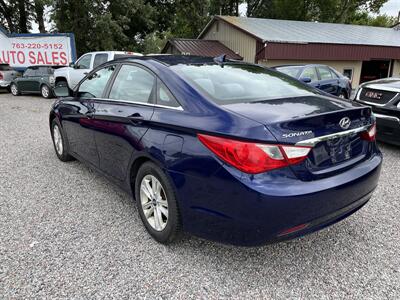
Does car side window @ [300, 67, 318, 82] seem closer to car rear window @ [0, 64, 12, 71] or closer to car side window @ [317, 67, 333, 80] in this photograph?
car side window @ [317, 67, 333, 80]

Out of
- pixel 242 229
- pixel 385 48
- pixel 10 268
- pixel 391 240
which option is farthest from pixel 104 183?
pixel 385 48

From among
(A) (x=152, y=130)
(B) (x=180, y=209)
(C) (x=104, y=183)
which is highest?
(A) (x=152, y=130)

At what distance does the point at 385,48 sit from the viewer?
2011cm

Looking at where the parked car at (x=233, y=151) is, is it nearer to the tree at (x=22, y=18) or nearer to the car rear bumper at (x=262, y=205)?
the car rear bumper at (x=262, y=205)

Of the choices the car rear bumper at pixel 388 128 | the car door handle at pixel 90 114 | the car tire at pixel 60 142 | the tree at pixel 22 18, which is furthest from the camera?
the tree at pixel 22 18

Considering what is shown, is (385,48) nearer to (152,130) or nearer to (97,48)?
(97,48)

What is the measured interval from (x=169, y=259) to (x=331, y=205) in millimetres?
1305

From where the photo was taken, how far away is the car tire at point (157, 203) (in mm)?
2518

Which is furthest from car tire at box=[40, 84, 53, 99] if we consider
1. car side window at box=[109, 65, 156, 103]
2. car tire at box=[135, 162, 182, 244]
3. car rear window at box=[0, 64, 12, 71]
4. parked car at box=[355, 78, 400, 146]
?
car tire at box=[135, 162, 182, 244]

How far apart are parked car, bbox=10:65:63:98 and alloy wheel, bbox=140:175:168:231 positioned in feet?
40.9

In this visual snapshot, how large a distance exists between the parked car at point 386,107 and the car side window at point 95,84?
4364 millimetres

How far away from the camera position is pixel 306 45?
17.4 metres

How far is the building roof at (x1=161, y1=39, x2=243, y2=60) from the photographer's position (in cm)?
1972

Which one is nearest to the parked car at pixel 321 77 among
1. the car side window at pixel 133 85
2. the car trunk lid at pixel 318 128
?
the car side window at pixel 133 85
